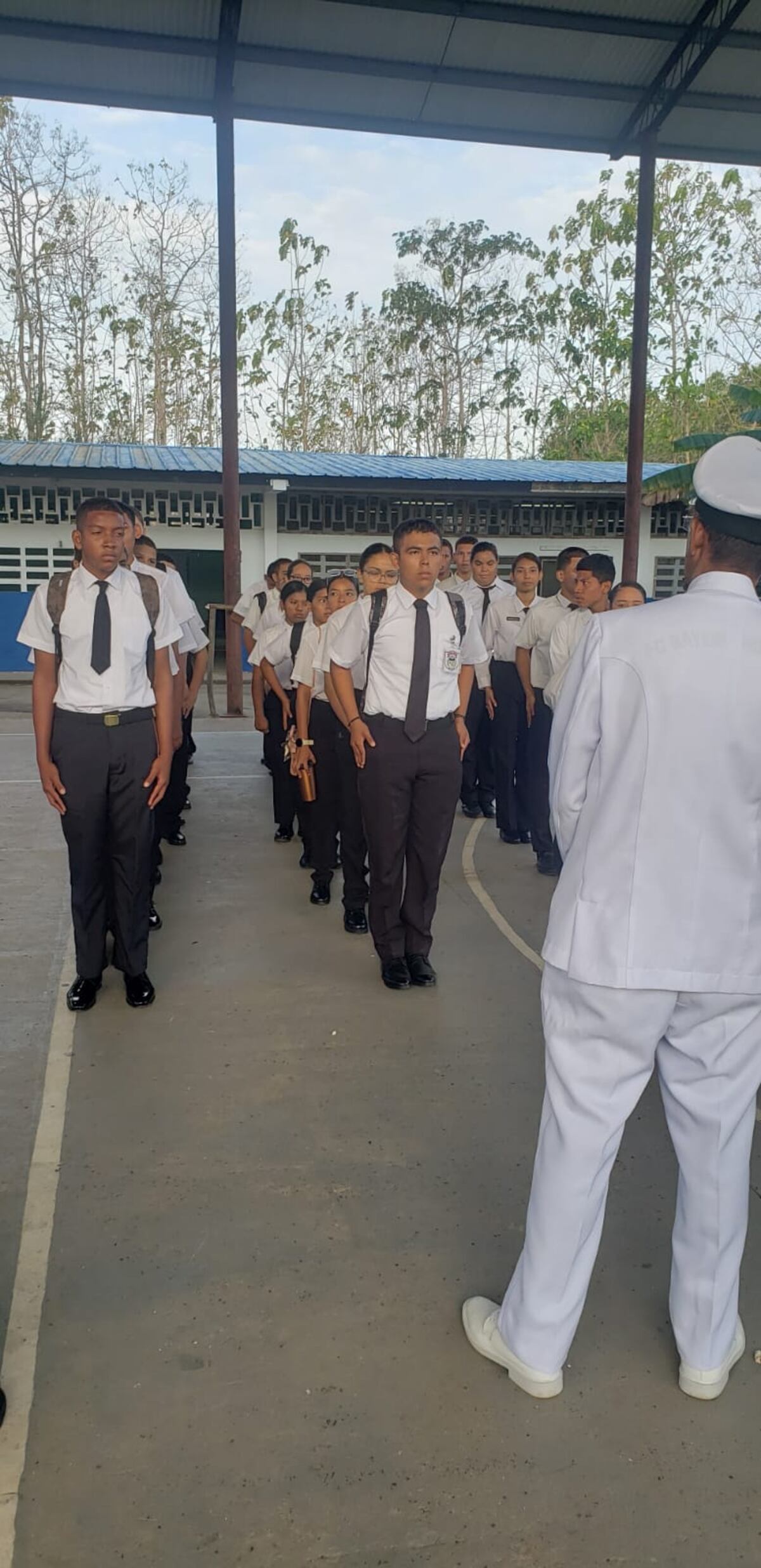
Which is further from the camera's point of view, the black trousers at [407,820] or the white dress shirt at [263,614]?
the white dress shirt at [263,614]

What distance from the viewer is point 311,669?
5.91 m

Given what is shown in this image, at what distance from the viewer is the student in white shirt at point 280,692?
22.4 ft

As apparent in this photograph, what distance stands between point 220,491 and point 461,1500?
53.2ft

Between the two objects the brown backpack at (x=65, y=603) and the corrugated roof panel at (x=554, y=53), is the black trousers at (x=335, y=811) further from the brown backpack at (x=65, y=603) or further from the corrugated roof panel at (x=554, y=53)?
the corrugated roof panel at (x=554, y=53)

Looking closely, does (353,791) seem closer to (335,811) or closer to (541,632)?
(335,811)

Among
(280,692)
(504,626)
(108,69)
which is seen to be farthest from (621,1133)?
(108,69)

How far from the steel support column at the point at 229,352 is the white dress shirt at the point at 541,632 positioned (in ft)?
18.6

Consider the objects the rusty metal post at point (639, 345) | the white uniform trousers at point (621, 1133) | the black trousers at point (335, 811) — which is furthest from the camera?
the rusty metal post at point (639, 345)

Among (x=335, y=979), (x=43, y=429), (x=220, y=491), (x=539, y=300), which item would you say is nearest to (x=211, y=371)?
(x=43, y=429)

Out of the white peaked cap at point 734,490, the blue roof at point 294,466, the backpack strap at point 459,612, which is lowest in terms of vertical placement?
the backpack strap at point 459,612

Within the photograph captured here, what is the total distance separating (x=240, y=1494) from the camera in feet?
6.75

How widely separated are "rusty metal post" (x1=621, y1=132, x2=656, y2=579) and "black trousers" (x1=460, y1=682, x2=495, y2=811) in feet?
22.6

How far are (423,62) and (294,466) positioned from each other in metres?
6.80

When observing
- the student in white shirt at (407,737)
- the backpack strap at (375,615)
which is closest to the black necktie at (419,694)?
the student in white shirt at (407,737)
